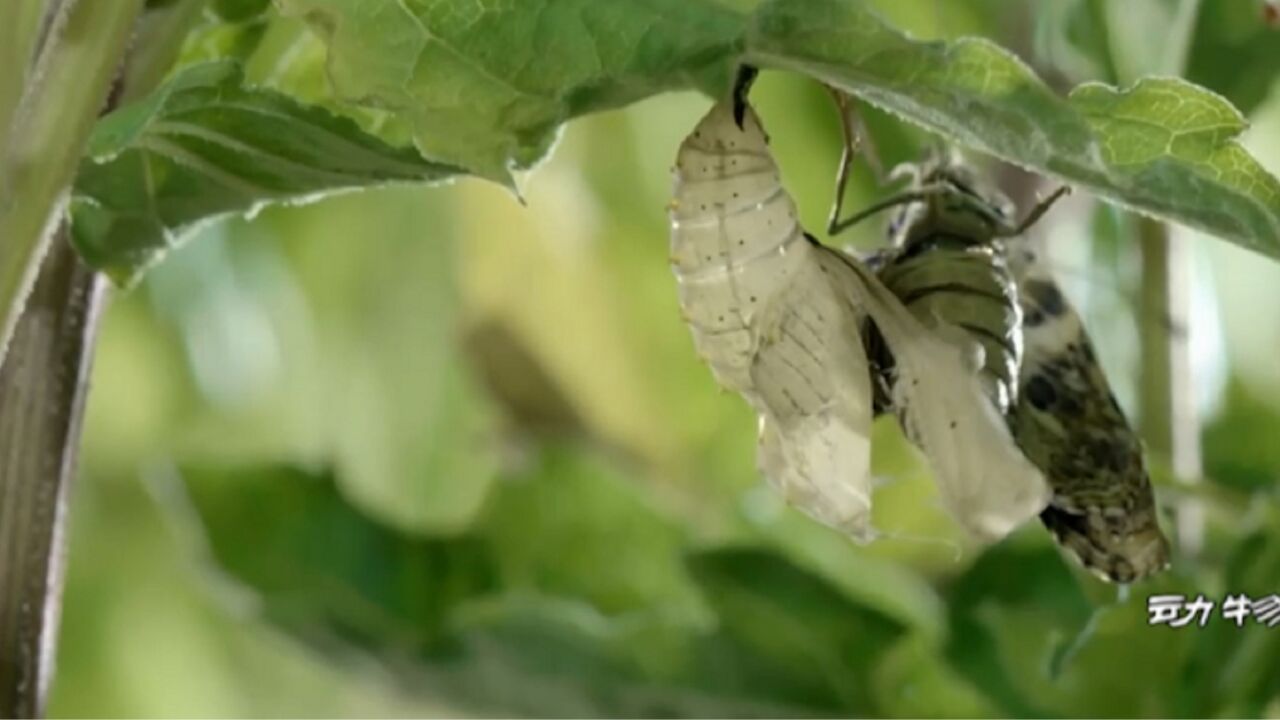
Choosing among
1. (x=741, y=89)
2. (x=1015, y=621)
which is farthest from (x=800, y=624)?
(x=741, y=89)

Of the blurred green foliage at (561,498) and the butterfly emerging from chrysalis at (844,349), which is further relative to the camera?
the blurred green foliage at (561,498)

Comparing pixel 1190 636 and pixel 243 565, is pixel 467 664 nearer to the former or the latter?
pixel 243 565

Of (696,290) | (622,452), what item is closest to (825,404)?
(696,290)

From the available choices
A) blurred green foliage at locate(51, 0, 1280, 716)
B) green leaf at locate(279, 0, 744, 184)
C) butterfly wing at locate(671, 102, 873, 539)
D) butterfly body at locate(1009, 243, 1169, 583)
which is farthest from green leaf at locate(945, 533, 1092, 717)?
green leaf at locate(279, 0, 744, 184)

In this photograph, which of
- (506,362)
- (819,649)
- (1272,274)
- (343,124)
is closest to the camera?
(343,124)

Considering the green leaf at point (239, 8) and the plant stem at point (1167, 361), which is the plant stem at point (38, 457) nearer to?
the green leaf at point (239, 8)

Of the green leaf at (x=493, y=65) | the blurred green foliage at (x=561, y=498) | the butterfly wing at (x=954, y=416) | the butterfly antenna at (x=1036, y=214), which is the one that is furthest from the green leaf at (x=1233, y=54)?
the green leaf at (x=493, y=65)
